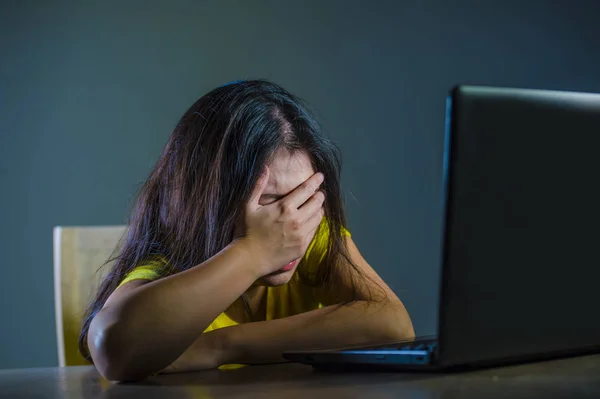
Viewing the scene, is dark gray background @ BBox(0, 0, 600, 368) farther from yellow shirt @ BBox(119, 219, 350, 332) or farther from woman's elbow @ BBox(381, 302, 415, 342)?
woman's elbow @ BBox(381, 302, 415, 342)

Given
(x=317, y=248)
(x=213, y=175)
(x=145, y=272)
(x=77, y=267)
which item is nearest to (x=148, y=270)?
(x=145, y=272)

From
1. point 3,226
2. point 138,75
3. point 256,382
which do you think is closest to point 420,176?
point 138,75

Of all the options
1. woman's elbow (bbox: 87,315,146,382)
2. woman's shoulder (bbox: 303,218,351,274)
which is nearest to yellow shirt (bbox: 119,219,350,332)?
woman's shoulder (bbox: 303,218,351,274)

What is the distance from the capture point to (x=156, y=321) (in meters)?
0.78

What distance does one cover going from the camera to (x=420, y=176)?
2688 mm

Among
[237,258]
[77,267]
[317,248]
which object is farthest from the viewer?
[77,267]

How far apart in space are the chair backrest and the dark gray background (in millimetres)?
1089

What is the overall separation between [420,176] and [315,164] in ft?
5.26

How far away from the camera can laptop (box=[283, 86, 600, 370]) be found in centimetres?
55

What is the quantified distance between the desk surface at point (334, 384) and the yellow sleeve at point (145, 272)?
0.57 ft

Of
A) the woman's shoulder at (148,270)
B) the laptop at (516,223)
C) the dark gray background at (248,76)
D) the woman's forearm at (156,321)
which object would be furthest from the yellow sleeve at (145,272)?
the dark gray background at (248,76)

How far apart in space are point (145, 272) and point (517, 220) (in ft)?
1.88

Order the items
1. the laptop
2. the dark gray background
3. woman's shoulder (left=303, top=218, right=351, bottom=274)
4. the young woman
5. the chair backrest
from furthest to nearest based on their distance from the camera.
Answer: the dark gray background
the chair backrest
woman's shoulder (left=303, top=218, right=351, bottom=274)
the young woman
the laptop

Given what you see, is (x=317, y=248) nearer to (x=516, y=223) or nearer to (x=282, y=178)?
(x=282, y=178)
